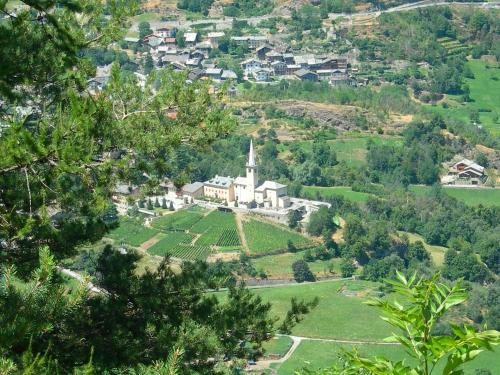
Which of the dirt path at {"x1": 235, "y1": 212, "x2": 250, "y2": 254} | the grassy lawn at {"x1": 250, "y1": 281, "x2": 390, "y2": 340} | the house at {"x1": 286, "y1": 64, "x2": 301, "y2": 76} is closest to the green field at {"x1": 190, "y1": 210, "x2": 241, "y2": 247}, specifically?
the dirt path at {"x1": 235, "y1": 212, "x2": 250, "y2": 254}

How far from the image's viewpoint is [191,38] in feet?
148

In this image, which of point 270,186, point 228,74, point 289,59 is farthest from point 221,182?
point 289,59

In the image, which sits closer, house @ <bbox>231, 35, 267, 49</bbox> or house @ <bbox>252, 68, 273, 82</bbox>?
house @ <bbox>252, 68, 273, 82</bbox>

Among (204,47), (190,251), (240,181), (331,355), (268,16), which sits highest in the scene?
(268,16)

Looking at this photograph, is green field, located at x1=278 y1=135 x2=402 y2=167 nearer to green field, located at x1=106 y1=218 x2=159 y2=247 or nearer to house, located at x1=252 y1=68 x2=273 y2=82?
green field, located at x1=106 y1=218 x2=159 y2=247

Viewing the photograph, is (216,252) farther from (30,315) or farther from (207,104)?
(30,315)

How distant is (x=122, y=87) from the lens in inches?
235

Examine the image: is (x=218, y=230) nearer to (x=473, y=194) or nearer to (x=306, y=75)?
(x=473, y=194)

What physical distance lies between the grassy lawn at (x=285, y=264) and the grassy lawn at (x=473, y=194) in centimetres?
733

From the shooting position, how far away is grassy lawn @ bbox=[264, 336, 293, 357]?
16625mm

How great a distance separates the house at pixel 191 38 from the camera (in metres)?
45.1

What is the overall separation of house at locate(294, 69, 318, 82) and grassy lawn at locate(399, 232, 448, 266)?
16.8 meters

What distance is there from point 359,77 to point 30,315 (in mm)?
38723

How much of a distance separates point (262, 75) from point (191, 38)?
21.0ft
